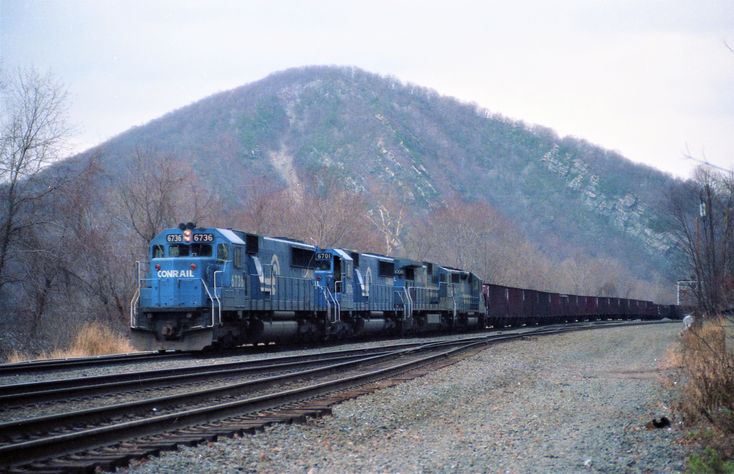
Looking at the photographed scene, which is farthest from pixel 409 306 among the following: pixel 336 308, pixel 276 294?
pixel 276 294

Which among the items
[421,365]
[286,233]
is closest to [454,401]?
[421,365]

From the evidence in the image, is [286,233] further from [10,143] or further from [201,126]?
[201,126]

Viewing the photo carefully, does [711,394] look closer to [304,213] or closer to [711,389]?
[711,389]

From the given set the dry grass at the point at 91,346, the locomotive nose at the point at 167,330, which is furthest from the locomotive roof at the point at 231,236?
the dry grass at the point at 91,346

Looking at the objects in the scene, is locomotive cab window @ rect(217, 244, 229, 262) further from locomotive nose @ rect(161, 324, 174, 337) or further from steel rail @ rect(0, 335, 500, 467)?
steel rail @ rect(0, 335, 500, 467)

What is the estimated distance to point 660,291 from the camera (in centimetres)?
14288

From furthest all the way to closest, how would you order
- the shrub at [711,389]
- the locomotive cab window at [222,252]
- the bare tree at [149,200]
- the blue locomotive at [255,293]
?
the bare tree at [149,200] < the locomotive cab window at [222,252] < the blue locomotive at [255,293] < the shrub at [711,389]

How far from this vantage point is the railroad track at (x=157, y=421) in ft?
23.5

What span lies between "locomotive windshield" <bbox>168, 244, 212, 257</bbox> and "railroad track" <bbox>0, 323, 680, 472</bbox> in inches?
259

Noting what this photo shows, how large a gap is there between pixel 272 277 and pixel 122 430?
51.1 ft

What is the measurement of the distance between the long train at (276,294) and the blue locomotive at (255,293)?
3 centimetres

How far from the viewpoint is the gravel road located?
24.9 ft

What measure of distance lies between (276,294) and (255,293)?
137cm

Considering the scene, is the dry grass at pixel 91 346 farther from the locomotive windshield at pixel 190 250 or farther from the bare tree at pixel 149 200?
the bare tree at pixel 149 200
